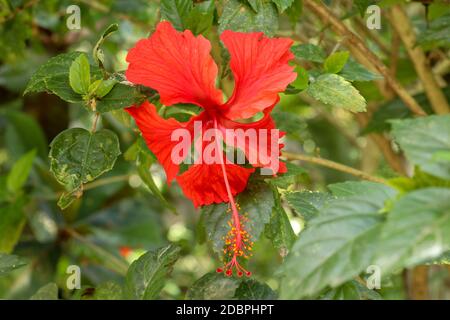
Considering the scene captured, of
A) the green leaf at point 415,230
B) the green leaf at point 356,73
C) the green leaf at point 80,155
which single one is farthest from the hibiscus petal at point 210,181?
the green leaf at point 415,230

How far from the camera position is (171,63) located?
79 centimetres

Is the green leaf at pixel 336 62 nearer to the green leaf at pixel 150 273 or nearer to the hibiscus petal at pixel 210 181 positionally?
the hibiscus petal at pixel 210 181

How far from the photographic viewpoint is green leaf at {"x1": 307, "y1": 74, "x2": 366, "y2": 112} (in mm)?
834

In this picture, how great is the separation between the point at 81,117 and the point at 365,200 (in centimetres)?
154

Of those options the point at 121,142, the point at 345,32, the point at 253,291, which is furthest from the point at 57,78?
the point at 121,142

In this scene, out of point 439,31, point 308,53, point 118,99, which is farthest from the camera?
point 439,31

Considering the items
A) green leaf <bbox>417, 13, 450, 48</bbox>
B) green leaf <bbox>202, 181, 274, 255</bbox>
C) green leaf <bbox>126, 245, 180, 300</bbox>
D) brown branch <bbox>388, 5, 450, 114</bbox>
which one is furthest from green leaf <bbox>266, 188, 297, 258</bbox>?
brown branch <bbox>388, 5, 450, 114</bbox>

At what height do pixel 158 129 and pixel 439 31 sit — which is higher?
pixel 439 31

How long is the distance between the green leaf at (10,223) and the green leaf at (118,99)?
2.63 feet

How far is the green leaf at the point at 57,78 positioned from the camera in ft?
2.71

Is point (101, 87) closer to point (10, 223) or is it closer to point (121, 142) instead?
point (10, 223)

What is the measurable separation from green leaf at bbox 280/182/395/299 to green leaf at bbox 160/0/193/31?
0.40 meters

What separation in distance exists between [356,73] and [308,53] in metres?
0.08
